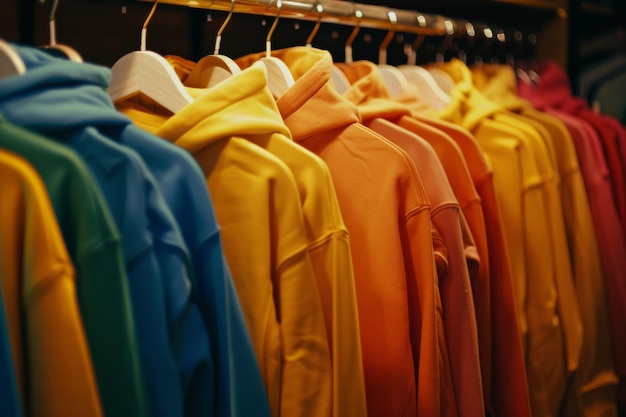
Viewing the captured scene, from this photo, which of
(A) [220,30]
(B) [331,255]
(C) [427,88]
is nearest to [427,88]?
(C) [427,88]

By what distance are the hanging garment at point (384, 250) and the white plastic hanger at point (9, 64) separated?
0.43 m

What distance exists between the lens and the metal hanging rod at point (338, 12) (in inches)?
47.0

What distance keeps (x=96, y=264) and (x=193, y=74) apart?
487 mm

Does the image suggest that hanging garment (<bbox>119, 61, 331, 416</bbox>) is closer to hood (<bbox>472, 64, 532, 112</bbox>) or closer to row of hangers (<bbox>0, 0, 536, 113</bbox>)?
row of hangers (<bbox>0, 0, 536, 113</bbox>)

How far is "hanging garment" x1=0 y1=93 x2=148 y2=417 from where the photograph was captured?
790mm

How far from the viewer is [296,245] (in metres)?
1.01

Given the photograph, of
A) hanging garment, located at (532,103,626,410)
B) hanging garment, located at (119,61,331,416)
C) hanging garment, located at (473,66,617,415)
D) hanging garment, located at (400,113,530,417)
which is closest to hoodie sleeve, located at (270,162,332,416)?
hanging garment, located at (119,61,331,416)

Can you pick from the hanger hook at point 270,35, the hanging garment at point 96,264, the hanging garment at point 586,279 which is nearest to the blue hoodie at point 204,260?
the hanging garment at point 96,264

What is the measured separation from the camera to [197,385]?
0.91 metres

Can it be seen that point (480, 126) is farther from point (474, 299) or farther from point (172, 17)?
point (172, 17)

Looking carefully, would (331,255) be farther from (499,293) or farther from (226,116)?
(499,293)

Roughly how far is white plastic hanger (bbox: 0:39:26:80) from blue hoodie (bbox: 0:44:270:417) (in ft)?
0.25

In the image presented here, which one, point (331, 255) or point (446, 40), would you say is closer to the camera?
point (331, 255)

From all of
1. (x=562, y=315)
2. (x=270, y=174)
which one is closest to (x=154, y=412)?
(x=270, y=174)
